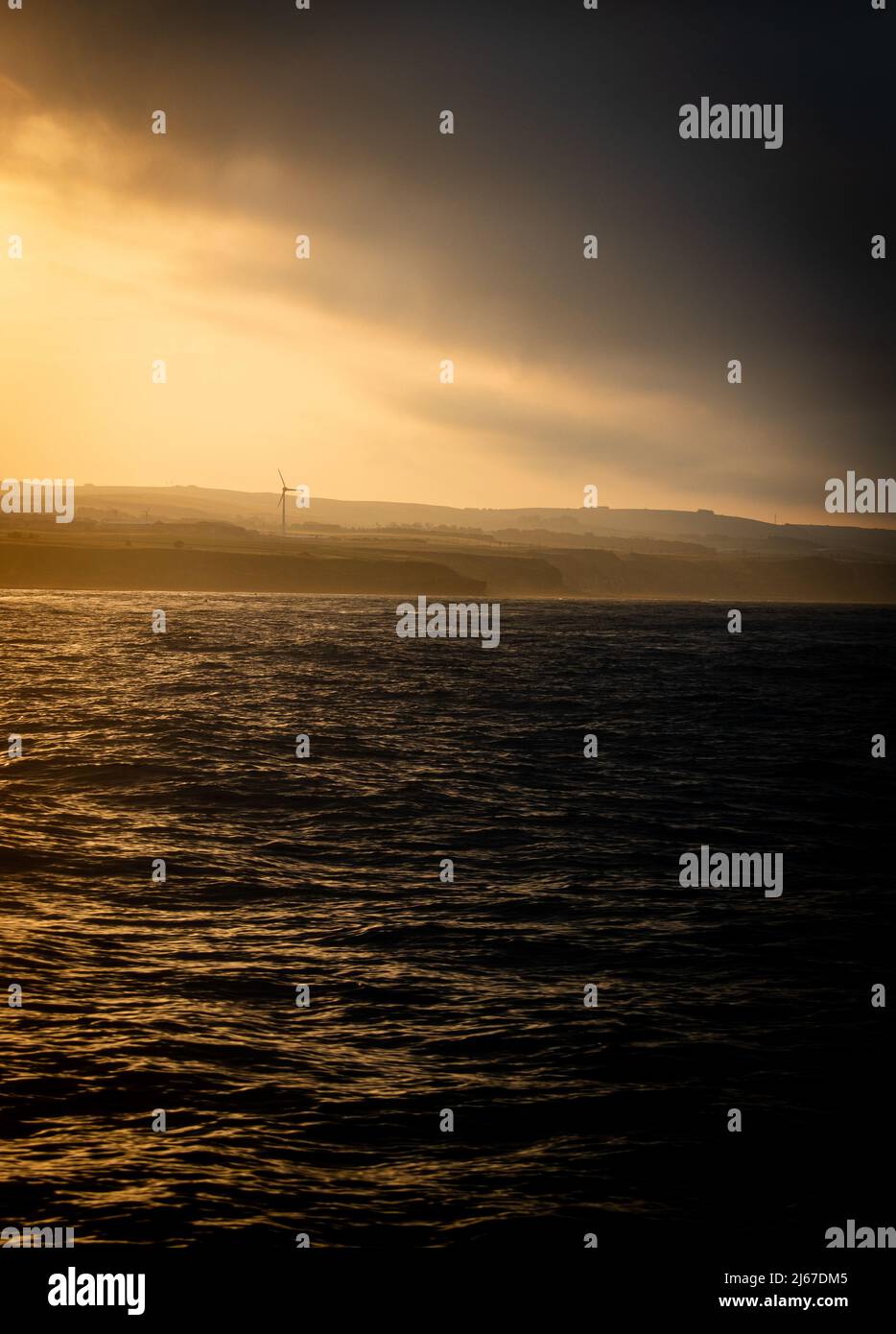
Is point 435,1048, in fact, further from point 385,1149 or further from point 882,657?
point 882,657

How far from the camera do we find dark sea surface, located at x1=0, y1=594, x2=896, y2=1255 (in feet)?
42.5

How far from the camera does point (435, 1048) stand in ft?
55.2

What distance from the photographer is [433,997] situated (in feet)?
62.4

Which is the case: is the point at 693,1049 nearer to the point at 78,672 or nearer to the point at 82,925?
the point at 82,925

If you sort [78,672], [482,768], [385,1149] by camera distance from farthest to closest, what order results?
[78,672] → [482,768] → [385,1149]

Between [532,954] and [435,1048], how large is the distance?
4906mm

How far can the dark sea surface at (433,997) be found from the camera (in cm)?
1296
